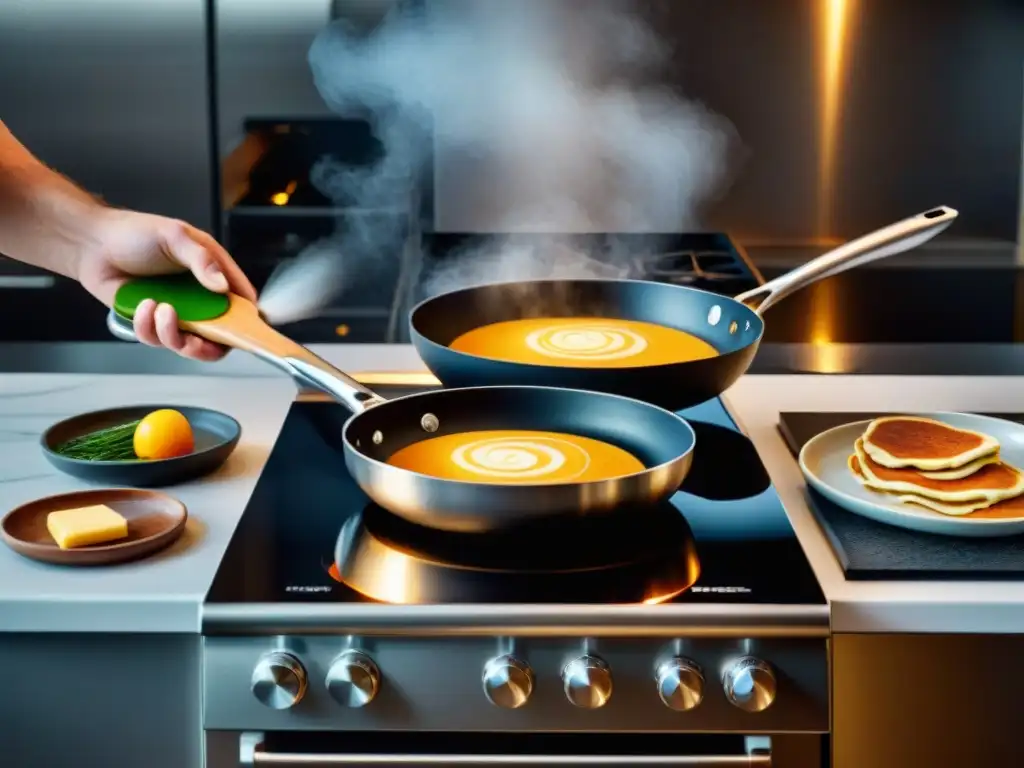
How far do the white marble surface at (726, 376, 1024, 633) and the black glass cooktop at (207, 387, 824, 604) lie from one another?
0.10 feet

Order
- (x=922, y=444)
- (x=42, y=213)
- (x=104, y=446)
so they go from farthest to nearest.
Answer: (x=42, y=213)
(x=104, y=446)
(x=922, y=444)

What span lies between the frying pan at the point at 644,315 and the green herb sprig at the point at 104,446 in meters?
0.36

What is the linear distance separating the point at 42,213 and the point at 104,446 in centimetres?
43

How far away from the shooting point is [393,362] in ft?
6.72

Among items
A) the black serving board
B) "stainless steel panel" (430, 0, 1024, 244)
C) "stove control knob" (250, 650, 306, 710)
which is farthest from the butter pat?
"stainless steel panel" (430, 0, 1024, 244)

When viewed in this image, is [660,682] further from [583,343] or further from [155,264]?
[155,264]

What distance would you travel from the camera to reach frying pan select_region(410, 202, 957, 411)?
4.85 ft

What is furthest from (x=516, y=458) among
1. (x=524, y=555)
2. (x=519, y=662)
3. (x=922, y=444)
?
(x=922, y=444)

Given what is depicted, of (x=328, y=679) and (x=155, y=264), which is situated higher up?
(x=155, y=264)

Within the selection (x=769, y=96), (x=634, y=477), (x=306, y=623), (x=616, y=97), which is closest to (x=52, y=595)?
(x=306, y=623)

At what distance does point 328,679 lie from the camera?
1.21 m

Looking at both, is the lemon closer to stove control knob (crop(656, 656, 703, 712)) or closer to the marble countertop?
the marble countertop

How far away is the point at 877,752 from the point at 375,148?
1222mm

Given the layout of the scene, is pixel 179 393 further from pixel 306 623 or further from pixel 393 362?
pixel 306 623
